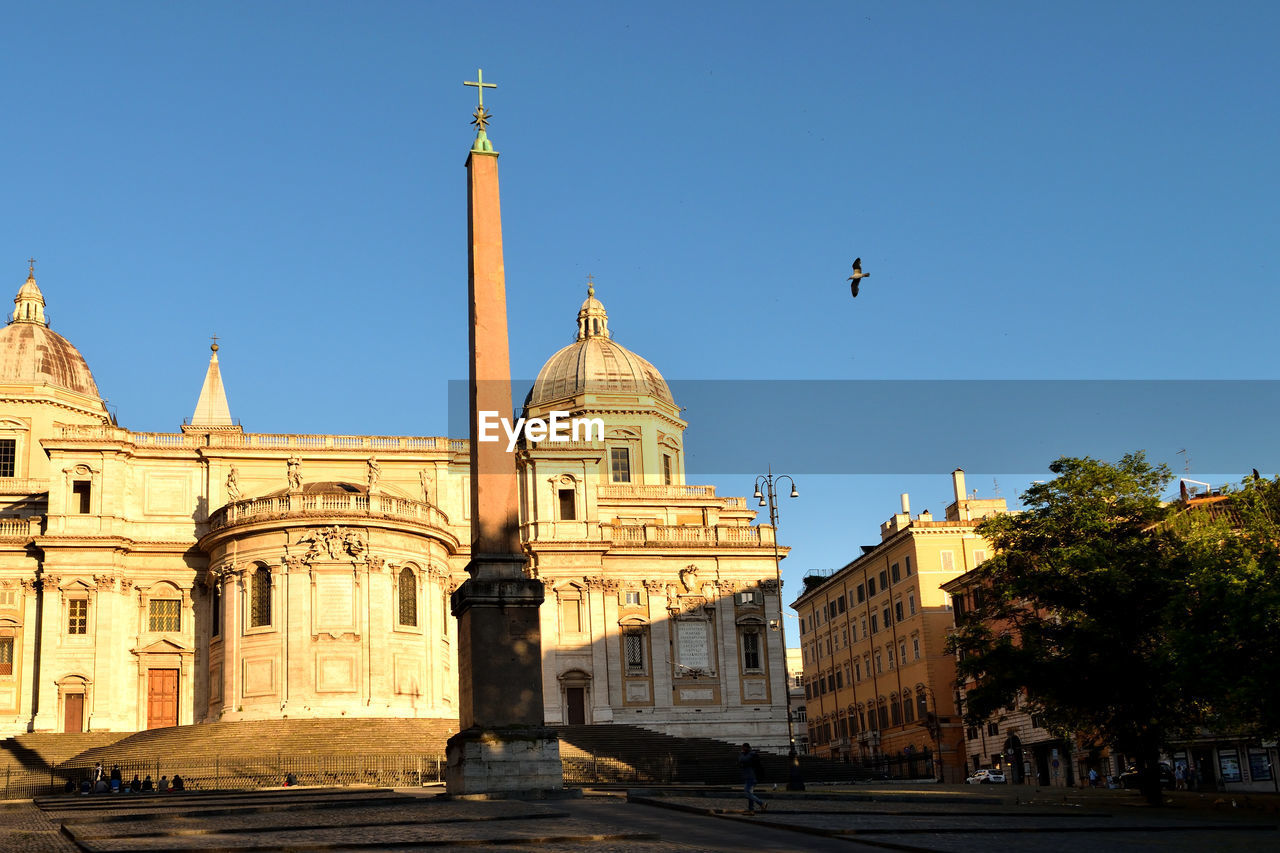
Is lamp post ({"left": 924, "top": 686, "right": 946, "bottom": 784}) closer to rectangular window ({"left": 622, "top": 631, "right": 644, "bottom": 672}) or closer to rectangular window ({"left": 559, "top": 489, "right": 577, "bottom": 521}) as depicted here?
rectangular window ({"left": 622, "top": 631, "right": 644, "bottom": 672})

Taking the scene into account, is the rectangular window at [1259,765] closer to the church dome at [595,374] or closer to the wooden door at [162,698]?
the church dome at [595,374]

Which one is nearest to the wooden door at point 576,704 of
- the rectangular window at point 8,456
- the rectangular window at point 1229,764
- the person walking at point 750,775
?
the rectangular window at point 1229,764

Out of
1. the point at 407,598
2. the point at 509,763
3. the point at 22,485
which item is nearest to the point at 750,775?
the point at 509,763

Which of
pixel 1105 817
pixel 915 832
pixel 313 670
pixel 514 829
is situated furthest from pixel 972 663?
pixel 313 670

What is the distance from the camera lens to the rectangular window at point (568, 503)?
61.7 m

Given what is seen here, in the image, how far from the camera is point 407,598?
178 ft

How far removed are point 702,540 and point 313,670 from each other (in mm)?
A: 19242

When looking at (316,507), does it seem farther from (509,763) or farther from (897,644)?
(897,644)

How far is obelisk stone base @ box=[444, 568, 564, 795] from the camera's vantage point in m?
25.5

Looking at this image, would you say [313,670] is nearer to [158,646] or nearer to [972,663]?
[158,646]

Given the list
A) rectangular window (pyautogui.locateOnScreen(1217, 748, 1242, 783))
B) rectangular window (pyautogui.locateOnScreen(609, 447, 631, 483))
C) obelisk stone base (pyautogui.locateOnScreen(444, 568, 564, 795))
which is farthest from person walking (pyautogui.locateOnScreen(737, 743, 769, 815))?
rectangular window (pyautogui.locateOnScreen(609, 447, 631, 483))

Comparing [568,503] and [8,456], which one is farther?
[8,456]

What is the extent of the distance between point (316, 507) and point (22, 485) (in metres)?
17.8

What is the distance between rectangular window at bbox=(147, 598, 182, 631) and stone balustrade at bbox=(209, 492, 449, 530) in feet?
14.9
